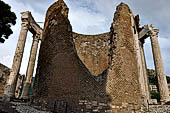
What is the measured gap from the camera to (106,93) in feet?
23.0

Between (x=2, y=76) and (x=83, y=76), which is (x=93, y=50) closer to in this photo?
(x=83, y=76)

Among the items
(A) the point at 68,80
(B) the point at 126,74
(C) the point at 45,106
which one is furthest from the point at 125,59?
(C) the point at 45,106

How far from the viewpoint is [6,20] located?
42.6 ft

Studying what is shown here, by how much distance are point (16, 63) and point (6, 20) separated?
4.21m

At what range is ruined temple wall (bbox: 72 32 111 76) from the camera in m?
13.5

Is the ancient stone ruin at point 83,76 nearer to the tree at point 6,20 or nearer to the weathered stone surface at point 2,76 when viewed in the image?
the tree at point 6,20

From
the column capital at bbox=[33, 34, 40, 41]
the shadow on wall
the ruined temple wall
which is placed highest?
the column capital at bbox=[33, 34, 40, 41]

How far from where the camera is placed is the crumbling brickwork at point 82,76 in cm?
698

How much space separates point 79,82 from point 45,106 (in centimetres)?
223

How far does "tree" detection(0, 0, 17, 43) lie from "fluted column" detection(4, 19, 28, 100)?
1390 millimetres

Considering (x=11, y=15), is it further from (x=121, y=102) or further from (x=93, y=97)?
(x=121, y=102)

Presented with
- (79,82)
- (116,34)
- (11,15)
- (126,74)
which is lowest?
(79,82)

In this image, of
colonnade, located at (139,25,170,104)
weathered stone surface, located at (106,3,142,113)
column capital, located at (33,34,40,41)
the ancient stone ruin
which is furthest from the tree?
colonnade, located at (139,25,170,104)

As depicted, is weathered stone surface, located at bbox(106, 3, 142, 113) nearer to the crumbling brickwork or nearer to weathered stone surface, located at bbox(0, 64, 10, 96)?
the crumbling brickwork
